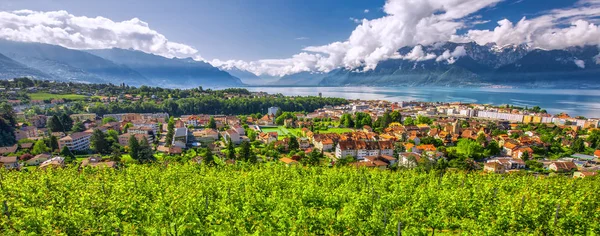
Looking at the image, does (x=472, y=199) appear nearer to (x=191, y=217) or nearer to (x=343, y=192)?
(x=343, y=192)

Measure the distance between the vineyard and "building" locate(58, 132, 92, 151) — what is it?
23.9 m

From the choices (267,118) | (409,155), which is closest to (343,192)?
(409,155)

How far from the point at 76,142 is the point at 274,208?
3961 cm

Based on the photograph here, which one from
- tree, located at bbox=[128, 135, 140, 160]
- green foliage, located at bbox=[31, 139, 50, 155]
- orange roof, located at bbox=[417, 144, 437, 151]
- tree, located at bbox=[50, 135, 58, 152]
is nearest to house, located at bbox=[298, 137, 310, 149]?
orange roof, located at bbox=[417, 144, 437, 151]

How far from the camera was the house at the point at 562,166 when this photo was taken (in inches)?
1257

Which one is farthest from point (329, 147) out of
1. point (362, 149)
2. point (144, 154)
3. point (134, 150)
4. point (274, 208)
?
point (274, 208)

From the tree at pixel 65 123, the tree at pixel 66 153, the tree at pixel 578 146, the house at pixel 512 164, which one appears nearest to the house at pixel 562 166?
the house at pixel 512 164

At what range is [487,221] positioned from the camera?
12.2 metres

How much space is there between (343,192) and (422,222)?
4.28 m

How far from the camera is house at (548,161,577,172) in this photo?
105 feet

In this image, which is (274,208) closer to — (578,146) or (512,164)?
(512,164)

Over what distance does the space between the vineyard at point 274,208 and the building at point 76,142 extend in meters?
23.9

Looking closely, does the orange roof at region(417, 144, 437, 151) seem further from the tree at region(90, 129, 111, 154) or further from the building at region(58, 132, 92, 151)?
the building at region(58, 132, 92, 151)

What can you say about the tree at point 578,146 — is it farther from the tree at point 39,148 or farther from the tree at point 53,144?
the tree at point 39,148
